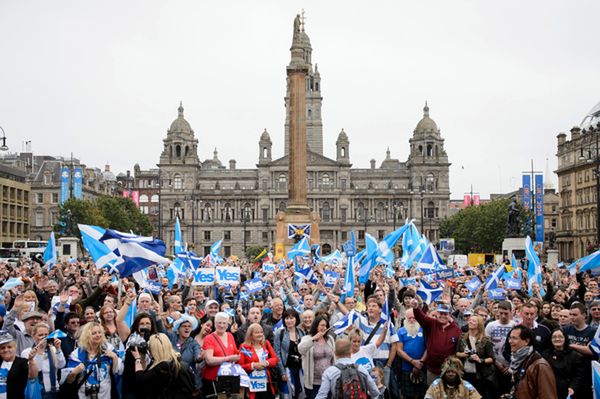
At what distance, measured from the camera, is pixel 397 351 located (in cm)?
1027

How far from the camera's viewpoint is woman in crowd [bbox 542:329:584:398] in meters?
9.15

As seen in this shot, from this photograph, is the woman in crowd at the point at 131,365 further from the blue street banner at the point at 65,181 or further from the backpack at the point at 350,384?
the blue street banner at the point at 65,181

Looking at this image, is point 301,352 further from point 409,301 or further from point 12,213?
point 12,213

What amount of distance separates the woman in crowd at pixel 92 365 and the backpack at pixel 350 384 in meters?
2.30

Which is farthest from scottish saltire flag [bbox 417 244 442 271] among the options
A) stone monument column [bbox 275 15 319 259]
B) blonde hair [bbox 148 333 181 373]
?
stone monument column [bbox 275 15 319 259]

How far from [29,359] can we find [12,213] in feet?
240

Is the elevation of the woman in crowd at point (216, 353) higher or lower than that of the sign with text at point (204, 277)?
lower

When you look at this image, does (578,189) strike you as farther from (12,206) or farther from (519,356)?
(519,356)

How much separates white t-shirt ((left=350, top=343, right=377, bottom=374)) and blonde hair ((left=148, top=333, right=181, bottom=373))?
2022 mm

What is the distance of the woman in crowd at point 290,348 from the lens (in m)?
9.95

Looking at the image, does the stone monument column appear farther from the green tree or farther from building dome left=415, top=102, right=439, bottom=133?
building dome left=415, top=102, right=439, bottom=133

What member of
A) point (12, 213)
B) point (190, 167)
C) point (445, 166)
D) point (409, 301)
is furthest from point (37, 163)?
point (409, 301)

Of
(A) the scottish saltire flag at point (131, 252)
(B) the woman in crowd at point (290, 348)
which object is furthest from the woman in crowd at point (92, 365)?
(A) the scottish saltire flag at point (131, 252)

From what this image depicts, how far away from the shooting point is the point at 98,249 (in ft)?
47.9
